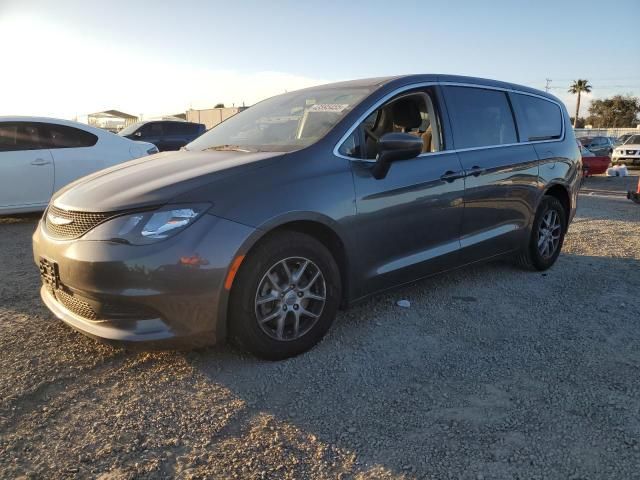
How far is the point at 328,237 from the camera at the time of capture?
127 inches

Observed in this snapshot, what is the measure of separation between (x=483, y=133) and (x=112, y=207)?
9.88 ft

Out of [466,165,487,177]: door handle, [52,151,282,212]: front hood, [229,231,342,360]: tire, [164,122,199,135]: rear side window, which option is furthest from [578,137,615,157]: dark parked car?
[52,151,282,212]: front hood

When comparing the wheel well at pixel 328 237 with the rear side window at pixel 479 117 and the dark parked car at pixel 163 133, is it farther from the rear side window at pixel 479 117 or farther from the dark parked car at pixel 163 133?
the dark parked car at pixel 163 133

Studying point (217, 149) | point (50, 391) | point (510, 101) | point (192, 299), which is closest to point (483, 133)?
point (510, 101)

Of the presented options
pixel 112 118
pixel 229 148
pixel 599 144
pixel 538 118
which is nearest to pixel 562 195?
pixel 538 118

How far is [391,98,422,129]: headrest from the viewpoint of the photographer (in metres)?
3.93

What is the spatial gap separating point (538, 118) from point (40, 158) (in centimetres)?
607

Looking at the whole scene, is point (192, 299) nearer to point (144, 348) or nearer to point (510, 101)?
point (144, 348)

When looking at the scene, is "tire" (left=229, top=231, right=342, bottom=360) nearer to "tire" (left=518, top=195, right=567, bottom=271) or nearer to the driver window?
the driver window

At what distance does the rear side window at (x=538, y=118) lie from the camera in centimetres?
482

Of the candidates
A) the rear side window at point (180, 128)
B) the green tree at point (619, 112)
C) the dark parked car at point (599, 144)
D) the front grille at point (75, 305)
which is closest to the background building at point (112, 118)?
the rear side window at point (180, 128)

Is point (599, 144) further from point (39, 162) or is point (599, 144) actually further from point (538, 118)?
point (39, 162)

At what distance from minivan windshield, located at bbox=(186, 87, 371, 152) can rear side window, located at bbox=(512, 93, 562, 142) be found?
1.94 meters

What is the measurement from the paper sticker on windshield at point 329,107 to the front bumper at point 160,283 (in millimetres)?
1251
